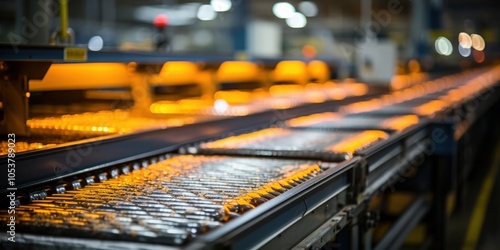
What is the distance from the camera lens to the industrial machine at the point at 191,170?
199 cm

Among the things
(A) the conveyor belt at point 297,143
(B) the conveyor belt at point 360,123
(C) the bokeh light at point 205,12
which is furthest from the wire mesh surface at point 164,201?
(C) the bokeh light at point 205,12

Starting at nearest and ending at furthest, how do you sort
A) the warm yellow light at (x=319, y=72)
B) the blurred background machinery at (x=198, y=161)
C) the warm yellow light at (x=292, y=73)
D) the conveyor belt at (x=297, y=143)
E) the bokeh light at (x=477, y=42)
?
the blurred background machinery at (x=198, y=161)
the conveyor belt at (x=297, y=143)
the warm yellow light at (x=292, y=73)
the warm yellow light at (x=319, y=72)
the bokeh light at (x=477, y=42)

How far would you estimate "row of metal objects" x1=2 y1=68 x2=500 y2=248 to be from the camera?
6.42ft

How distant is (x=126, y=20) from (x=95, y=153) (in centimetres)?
2166

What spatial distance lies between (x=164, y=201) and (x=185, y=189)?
253 mm

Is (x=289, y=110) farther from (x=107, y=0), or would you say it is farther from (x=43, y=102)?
(x=107, y=0)

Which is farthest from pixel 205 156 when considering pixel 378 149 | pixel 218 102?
pixel 218 102

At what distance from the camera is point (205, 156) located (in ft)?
11.8

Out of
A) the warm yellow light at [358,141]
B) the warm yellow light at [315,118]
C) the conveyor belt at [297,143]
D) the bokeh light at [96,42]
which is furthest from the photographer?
the bokeh light at [96,42]

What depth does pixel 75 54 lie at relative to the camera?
293 cm

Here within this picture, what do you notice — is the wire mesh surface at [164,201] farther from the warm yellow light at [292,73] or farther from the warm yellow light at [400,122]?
the warm yellow light at [292,73]

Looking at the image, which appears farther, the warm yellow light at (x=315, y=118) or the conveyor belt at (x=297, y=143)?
the warm yellow light at (x=315, y=118)

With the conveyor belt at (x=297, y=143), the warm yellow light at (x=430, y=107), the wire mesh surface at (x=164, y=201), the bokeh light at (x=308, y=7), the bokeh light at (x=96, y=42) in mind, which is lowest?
the wire mesh surface at (x=164, y=201)

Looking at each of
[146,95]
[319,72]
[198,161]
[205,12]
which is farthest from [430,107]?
[205,12]
